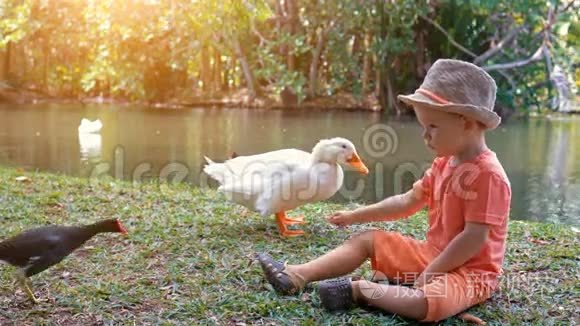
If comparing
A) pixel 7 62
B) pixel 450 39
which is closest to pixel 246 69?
pixel 450 39

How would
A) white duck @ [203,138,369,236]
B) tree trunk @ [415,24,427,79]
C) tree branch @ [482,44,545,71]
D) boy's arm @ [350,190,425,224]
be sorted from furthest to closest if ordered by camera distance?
tree trunk @ [415,24,427,79] < tree branch @ [482,44,545,71] < white duck @ [203,138,369,236] < boy's arm @ [350,190,425,224]

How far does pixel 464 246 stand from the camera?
2.45 metres

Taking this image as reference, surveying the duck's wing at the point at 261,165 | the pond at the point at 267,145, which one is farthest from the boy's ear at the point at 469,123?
the pond at the point at 267,145

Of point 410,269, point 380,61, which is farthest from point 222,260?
point 380,61

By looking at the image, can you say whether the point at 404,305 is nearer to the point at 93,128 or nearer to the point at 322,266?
the point at 322,266

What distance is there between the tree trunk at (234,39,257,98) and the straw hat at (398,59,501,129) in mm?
14846

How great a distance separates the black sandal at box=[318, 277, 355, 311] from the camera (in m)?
2.55

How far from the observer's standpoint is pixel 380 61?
15.9 m

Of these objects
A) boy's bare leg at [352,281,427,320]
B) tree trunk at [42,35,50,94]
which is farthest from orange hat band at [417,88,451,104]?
tree trunk at [42,35,50,94]

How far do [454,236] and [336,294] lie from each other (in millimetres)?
510

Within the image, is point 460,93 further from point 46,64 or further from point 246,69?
point 46,64

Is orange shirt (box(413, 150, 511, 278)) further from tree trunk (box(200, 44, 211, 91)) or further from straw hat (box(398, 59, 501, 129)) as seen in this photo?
tree trunk (box(200, 44, 211, 91))

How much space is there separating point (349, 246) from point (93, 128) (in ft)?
29.8

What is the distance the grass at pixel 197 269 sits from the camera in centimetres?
257
